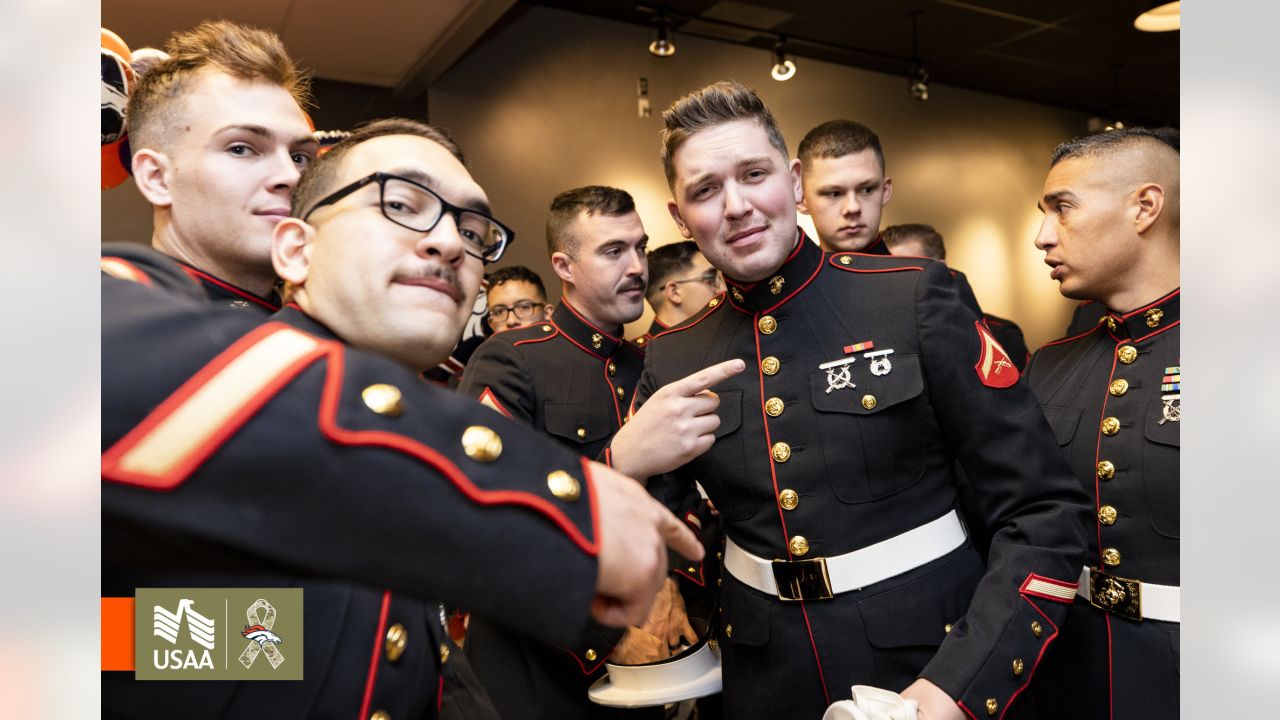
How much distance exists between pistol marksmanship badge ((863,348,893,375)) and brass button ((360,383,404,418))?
1.09 meters

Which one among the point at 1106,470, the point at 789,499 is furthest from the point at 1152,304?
the point at 789,499

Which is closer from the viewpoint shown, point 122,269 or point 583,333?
point 122,269

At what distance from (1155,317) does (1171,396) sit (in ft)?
0.62

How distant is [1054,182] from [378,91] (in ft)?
14.5

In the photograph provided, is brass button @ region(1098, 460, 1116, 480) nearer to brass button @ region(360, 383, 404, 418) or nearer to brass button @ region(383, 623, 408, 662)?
brass button @ region(383, 623, 408, 662)

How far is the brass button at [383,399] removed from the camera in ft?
1.91

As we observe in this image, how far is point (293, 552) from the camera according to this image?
56cm

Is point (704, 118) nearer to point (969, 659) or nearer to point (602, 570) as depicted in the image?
point (969, 659)

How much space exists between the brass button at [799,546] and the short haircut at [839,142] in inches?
75.3

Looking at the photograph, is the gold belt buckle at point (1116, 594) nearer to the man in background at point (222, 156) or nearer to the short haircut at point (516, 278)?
the man in background at point (222, 156)

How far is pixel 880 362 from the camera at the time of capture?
1.53 metres

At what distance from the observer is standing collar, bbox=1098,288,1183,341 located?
1724 mm

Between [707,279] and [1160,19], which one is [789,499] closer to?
[707,279]
